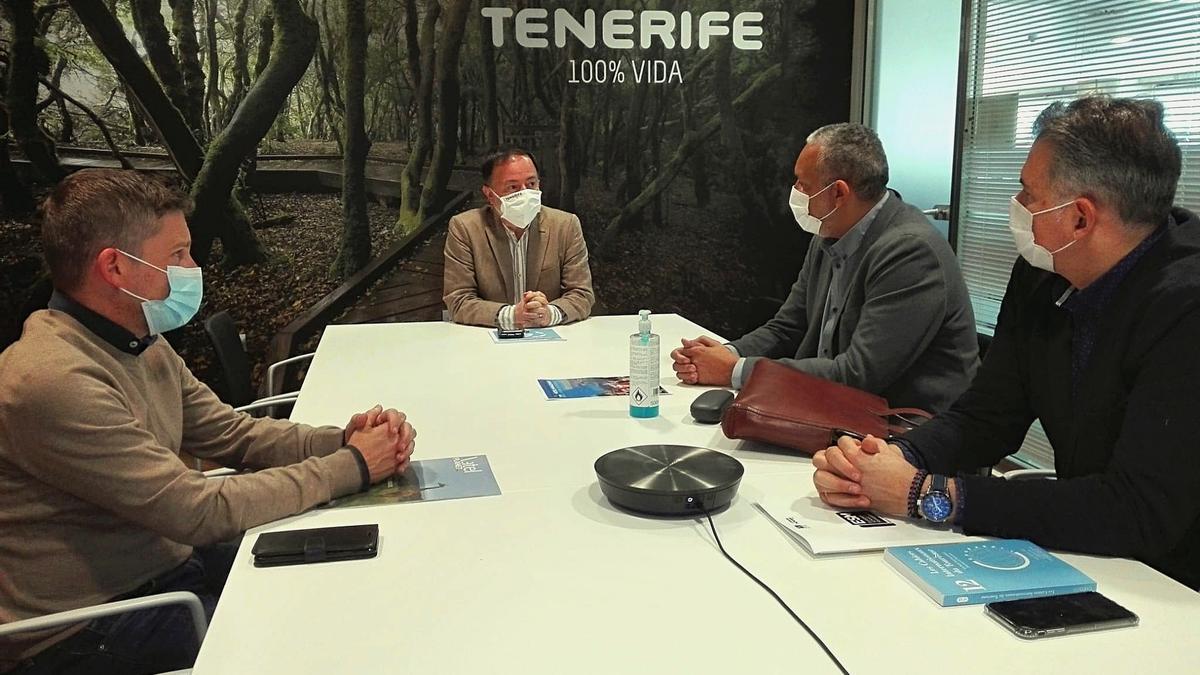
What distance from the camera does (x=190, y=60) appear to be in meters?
4.35

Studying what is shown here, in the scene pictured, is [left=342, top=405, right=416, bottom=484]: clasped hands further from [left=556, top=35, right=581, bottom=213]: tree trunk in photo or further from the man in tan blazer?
[left=556, top=35, right=581, bottom=213]: tree trunk in photo

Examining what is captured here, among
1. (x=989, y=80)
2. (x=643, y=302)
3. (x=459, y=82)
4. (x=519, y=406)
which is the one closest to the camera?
(x=519, y=406)

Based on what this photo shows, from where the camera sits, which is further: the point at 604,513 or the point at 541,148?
the point at 541,148

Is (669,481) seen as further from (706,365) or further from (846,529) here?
(706,365)

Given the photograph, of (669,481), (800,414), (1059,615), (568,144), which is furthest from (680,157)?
(1059,615)

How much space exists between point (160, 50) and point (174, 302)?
3.27 meters

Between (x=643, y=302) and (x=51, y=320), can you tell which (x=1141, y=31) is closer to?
(x=643, y=302)

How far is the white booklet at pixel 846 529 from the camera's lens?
4.42ft

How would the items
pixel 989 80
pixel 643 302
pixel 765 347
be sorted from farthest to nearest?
pixel 643 302 → pixel 989 80 → pixel 765 347

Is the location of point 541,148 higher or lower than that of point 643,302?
higher

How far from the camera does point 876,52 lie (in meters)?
4.81

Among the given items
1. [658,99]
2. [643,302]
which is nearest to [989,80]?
[658,99]

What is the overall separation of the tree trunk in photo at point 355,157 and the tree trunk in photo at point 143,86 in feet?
2.44

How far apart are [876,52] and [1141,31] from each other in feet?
6.14
